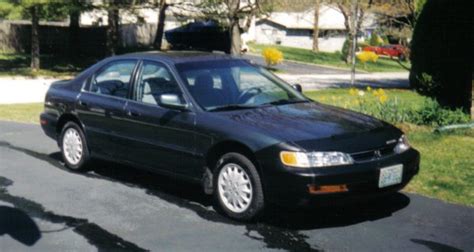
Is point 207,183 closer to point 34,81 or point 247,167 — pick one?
point 247,167

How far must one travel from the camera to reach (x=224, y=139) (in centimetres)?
562

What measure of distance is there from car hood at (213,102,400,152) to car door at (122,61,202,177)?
0.47m

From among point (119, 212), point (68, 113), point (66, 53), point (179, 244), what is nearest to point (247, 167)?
point (179, 244)

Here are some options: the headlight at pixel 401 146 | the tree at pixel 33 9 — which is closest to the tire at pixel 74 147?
the headlight at pixel 401 146

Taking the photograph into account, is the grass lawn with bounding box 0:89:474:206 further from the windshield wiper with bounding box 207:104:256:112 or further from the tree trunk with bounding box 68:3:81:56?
the tree trunk with bounding box 68:3:81:56

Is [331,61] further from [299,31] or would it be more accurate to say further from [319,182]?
[319,182]

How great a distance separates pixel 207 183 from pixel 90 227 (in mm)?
1118

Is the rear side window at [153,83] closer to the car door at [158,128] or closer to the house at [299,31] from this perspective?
the car door at [158,128]

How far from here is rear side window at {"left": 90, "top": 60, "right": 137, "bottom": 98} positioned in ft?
22.6

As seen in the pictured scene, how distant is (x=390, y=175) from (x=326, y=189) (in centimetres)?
68

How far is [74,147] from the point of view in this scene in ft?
24.6

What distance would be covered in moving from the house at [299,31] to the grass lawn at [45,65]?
33361 millimetres

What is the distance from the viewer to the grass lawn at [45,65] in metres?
25.4

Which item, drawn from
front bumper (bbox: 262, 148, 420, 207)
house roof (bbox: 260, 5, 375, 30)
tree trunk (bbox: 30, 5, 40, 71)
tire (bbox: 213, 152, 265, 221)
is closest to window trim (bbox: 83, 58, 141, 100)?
tire (bbox: 213, 152, 265, 221)
